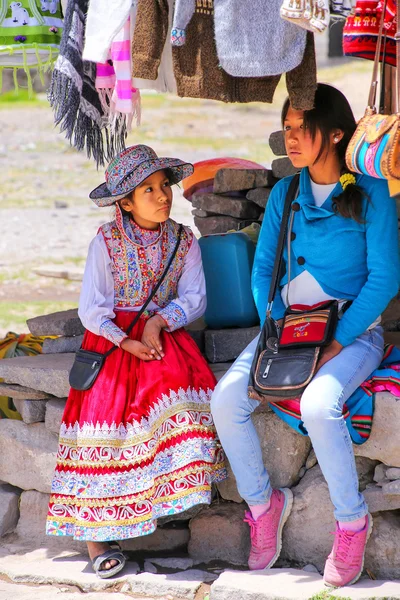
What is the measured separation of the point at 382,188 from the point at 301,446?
118cm

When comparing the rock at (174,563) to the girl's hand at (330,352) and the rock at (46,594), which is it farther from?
the girl's hand at (330,352)

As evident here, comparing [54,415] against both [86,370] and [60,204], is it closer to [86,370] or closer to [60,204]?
[86,370]

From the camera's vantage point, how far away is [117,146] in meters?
4.45

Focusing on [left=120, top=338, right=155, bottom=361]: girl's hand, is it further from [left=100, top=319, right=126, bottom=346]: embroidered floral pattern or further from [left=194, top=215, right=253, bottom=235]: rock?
[left=194, top=215, right=253, bottom=235]: rock

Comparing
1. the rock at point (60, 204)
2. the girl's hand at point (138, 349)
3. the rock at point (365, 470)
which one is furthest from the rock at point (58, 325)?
the rock at point (60, 204)

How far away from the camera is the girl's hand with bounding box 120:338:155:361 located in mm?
3941

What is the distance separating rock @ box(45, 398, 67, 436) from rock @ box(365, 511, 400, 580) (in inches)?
63.2

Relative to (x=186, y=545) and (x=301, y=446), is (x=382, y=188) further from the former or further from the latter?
(x=186, y=545)

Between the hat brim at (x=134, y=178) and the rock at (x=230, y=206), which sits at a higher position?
the hat brim at (x=134, y=178)

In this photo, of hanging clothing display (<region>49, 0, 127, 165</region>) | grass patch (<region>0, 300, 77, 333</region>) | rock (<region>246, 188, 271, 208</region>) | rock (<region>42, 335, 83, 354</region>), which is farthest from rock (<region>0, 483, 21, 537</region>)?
grass patch (<region>0, 300, 77, 333</region>)

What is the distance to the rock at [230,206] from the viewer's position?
5.38 meters

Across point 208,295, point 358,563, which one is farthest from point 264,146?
point 358,563

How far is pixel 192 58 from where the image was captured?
3.46 m

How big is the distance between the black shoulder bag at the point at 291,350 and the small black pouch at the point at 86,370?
73cm
